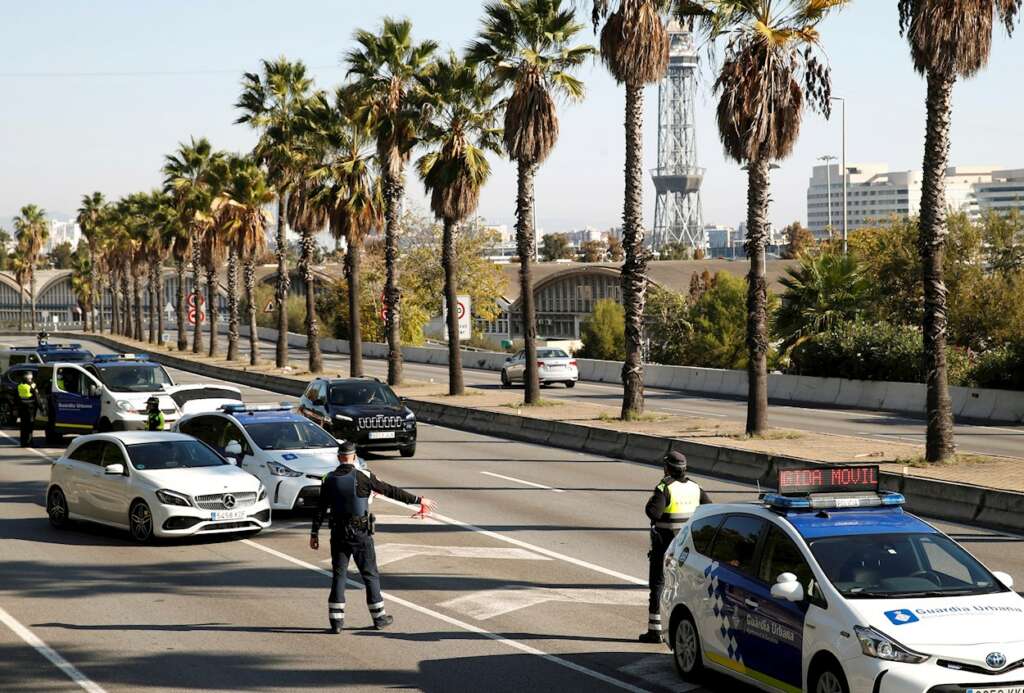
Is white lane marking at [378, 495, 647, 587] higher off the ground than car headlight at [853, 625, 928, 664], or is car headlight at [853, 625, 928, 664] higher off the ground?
car headlight at [853, 625, 928, 664]

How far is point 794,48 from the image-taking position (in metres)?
27.4

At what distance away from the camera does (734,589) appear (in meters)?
10.1

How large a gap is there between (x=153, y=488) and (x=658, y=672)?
912cm

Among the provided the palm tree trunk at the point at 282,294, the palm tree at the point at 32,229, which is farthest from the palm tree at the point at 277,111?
the palm tree at the point at 32,229

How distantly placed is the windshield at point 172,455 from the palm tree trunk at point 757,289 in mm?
12913

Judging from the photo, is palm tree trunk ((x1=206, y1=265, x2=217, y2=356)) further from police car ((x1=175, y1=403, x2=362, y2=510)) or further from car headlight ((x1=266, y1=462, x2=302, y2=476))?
car headlight ((x1=266, y1=462, x2=302, y2=476))

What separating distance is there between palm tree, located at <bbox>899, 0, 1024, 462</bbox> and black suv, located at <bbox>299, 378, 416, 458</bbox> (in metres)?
10.7

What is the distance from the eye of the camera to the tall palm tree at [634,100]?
103 ft

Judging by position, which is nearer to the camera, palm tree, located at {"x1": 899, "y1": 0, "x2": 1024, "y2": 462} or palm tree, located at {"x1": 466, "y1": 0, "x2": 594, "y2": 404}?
palm tree, located at {"x1": 899, "y1": 0, "x2": 1024, "y2": 462}

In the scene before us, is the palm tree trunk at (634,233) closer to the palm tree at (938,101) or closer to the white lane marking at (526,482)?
the white lane marking at (526,482)

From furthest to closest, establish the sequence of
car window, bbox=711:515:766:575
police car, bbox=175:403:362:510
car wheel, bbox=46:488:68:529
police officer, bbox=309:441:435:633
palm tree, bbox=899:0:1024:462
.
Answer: palm tree, bbox=899:0:1024:462 < police car, bbox=175:403:362:510 < car wheel, bbox=46:488:68:529 < police officer, bbox=309:441:435:633 < car window, bbox=711:515:766:575

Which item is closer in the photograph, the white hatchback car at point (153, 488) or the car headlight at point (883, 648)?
the car headlight at point (883, 648)

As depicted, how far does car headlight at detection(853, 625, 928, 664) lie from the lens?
829 centimetres

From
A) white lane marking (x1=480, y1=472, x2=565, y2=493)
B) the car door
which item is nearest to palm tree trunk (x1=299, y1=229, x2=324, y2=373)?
white lane marking (x1=480, y1=472, x2=565, y2=493)
